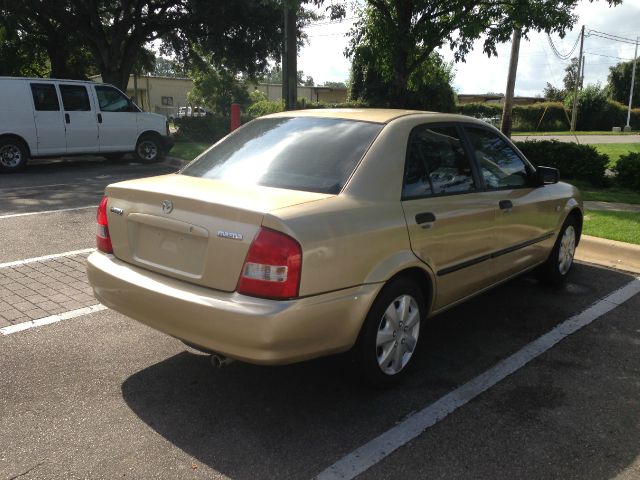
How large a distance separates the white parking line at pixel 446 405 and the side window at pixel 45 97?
11609mm

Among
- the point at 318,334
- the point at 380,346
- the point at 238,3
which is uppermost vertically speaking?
the point at 238,3

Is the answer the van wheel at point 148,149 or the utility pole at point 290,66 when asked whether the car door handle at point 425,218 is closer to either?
the utility pole at point 290,66

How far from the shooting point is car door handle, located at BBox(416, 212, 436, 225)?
3529 mm

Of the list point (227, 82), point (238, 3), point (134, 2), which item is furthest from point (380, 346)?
point (227, 82)

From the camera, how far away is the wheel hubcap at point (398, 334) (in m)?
3.37

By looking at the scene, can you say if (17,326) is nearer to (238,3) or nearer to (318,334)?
(318,334)

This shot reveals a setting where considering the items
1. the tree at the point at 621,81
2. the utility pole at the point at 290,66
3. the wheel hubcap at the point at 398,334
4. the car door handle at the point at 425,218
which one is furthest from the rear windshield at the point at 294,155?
the tree at the point at 621,81

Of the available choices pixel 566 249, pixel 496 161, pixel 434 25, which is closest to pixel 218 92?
pixel 434 25

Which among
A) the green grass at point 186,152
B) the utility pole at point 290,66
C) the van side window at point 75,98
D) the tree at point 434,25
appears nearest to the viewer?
the tree at point 434,25

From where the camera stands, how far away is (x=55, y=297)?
4.95 m

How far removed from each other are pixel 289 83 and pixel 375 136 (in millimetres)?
11414

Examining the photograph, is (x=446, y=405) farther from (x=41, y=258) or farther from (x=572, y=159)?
(x=572, y=159)

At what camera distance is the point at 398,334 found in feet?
11.4

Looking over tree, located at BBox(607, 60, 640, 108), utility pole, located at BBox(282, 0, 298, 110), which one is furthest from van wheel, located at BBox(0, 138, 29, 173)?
tree, located at BBox(607, 60, 640, 108)
